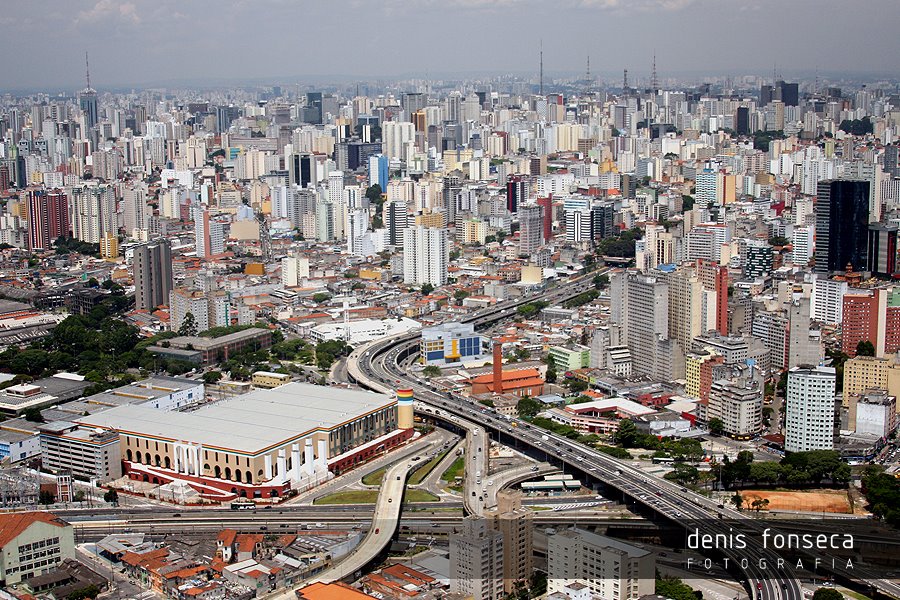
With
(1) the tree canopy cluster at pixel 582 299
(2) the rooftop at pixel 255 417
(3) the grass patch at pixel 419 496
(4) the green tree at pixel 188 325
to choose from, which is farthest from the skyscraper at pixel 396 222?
(3) the grass patch at pixel 419 496

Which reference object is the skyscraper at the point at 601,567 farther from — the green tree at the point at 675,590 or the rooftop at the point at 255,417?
the rooftop at the point at 255,417

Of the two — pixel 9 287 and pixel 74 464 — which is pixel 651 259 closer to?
pixel 9 287

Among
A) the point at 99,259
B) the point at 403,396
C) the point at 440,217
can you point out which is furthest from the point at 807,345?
the point at 99,259

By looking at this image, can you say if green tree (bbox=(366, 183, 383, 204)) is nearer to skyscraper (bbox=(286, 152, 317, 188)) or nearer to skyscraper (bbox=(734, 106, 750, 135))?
skyscraper (bbox=(286, 152, 317, 188))

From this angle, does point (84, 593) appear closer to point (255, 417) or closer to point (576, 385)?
point (255, 417)

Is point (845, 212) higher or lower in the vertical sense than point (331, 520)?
higher

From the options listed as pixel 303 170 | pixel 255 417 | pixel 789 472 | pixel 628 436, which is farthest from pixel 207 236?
pixel 789 472
